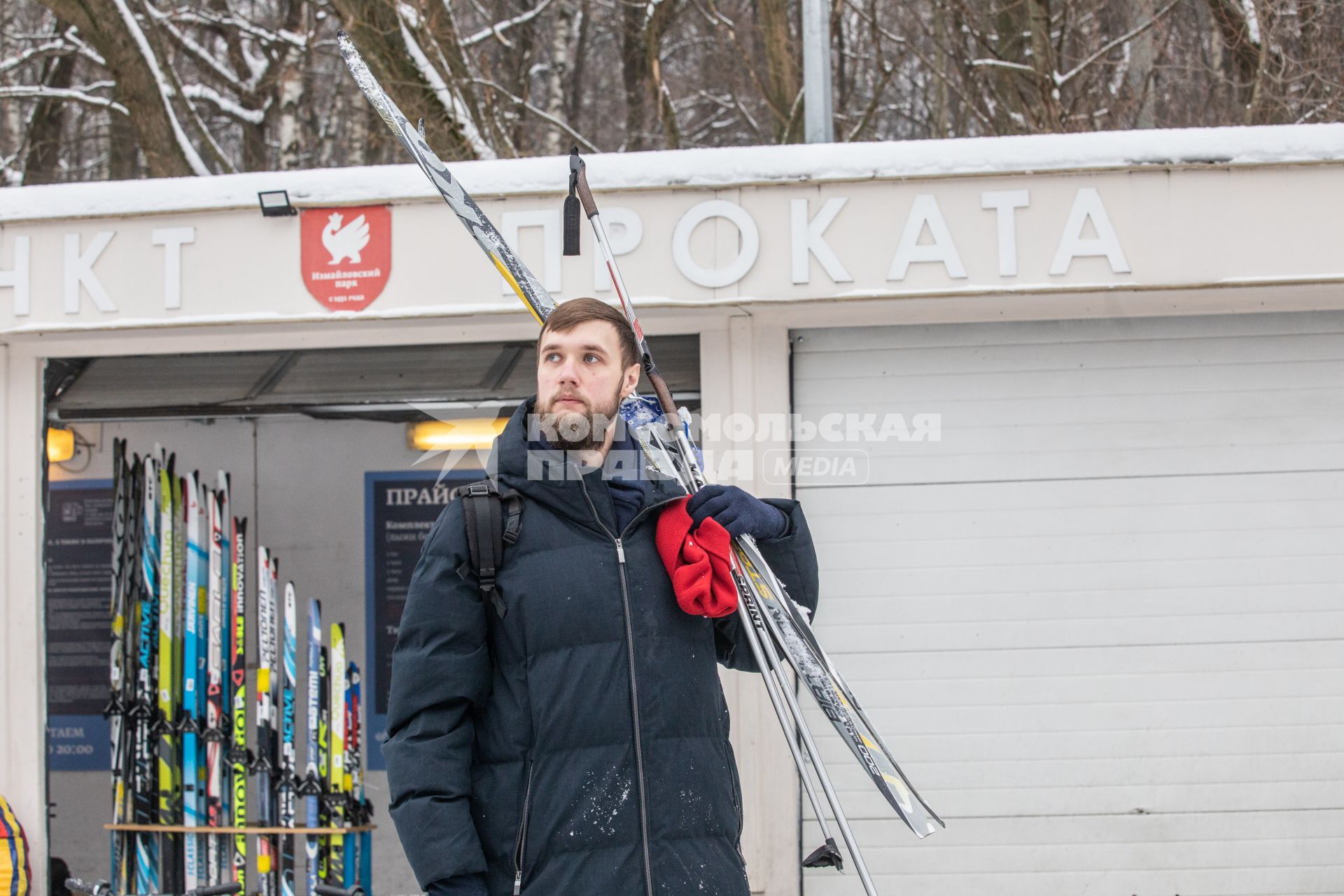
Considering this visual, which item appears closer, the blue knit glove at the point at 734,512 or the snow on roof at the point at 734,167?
the blue knit glove at the point at 734,512

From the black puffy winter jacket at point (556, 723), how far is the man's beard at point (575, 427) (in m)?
0.07

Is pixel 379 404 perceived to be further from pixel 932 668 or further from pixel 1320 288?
pixel 1320 288

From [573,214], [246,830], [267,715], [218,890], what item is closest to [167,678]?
[267,715]

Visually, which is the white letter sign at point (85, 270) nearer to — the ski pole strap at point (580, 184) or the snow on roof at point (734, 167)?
the snow on roof at point (734, 167)

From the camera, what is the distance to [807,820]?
153 inches

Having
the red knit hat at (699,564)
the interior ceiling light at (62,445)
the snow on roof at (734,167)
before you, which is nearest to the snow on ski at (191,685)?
the interior ceiling light at (62,445)

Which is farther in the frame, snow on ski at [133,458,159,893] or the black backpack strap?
snow on ski at [133,458,159,893]

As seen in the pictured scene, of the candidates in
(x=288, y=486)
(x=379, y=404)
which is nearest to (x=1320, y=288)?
(x=379, y=404)

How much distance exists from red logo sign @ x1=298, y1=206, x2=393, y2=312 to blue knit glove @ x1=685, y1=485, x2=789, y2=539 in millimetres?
1925

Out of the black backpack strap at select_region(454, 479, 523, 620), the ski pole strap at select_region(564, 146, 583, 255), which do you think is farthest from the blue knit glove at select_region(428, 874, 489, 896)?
the ski pole strap at select_region(564, 146, 583, 255)

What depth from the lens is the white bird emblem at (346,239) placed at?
147 inches

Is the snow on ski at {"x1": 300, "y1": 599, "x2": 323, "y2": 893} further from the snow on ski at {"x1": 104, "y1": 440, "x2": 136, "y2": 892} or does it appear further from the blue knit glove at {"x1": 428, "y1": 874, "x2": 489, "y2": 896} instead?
the blue knit glove at {"x1": 428, "y1": 874, "x2": 489, "y2": 896}

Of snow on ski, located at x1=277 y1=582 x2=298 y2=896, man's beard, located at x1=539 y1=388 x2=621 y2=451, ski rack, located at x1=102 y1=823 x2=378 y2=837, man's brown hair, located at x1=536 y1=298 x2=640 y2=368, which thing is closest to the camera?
man's beard, located at x1=539 y1=388 x2=621 y2=451

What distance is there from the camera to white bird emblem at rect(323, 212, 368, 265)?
3744mm
